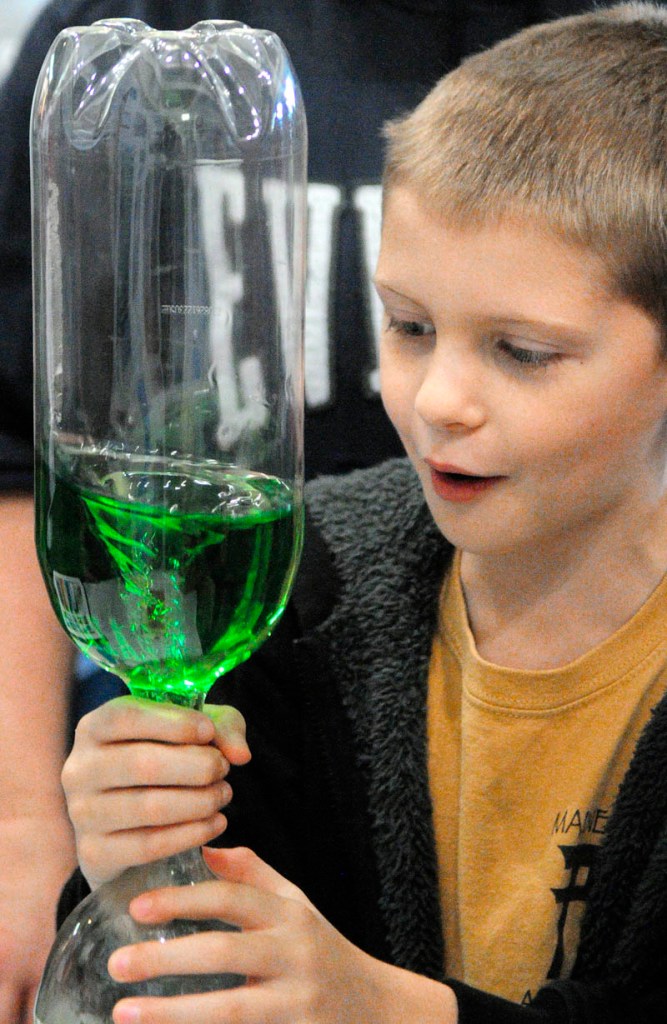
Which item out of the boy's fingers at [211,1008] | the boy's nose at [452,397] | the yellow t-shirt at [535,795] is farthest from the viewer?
the yellow t-shirt at [535,795]

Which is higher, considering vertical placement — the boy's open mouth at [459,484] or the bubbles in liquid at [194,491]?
the bubbles in liquid at [194,491]

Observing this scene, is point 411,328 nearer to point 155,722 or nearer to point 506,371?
point 506,371

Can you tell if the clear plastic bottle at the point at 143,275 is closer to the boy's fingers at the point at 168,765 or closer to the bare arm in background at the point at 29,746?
the boy's fingers at the point at 168,765

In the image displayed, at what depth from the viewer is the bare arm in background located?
36.6 inches

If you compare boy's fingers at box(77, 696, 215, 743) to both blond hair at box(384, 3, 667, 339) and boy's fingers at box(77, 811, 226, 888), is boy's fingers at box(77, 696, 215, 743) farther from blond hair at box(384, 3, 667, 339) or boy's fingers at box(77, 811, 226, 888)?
blond hair at box(384, 3, 667, 339)

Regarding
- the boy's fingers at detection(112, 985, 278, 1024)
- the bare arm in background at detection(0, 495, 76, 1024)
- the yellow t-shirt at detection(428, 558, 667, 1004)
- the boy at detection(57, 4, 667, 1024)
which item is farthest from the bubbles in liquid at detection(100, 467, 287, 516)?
the bare arm in background at detection(0, 495, 76, 1024)

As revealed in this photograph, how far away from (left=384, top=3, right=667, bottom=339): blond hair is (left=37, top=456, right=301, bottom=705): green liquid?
245 mm

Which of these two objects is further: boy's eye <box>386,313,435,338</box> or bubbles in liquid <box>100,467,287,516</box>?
boy's eye <box>386,313,435,338</box>

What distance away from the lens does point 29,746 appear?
3.33ft

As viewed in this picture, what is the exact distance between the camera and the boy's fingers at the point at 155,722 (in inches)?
24.3

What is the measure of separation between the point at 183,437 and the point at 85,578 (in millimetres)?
75

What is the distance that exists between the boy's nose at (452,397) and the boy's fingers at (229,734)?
188 mm

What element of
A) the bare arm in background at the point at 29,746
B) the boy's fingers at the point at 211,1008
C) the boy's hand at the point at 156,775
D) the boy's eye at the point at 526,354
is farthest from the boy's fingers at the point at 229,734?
the bare arm in background at the point at 29,746

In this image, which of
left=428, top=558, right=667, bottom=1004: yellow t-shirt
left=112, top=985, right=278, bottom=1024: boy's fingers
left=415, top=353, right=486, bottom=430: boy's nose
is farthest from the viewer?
left=428, top=558, right=667, bottom=1004: yellow t-shirt
